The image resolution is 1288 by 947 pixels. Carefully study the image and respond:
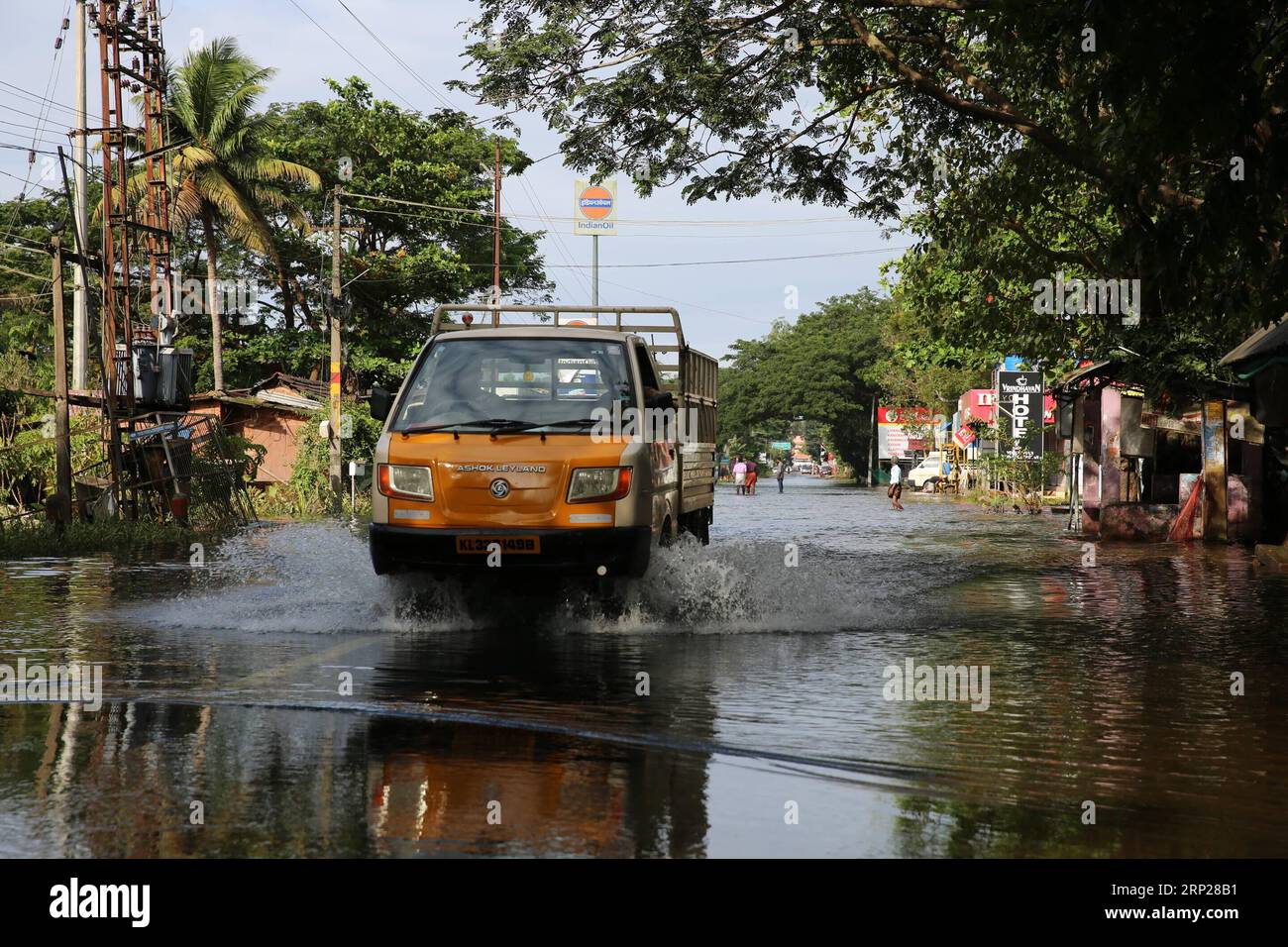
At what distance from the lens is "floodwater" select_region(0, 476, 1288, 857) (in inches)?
193

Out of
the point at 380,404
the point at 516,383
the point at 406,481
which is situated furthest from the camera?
the point at 380,404

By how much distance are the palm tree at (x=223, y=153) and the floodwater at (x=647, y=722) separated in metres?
32.4

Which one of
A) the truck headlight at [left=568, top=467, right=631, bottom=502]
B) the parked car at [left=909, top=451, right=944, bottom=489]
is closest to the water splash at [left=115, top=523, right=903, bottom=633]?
the truck headlight at [left=568, top=467, right=631, bottom=502]

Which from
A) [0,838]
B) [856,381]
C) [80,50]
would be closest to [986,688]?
[0,838]

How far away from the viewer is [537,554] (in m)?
9.89

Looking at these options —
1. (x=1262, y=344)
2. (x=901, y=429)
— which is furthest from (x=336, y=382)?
(x=901, y=429)

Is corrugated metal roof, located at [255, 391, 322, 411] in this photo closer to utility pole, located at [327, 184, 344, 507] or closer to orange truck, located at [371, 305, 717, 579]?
utility pole, located at [327, 184, 344, 507]

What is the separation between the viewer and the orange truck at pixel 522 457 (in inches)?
389

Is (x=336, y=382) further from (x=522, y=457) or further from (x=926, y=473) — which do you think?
(x=926, y=473)

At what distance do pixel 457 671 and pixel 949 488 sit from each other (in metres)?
57.4

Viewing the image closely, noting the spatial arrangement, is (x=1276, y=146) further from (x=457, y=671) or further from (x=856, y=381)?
(x=856, y=381)

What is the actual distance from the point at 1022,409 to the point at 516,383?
3938 centimetres

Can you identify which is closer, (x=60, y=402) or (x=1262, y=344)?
(x=1262, y=344)

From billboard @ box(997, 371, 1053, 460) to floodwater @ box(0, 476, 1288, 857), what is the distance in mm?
29462
